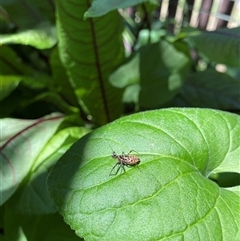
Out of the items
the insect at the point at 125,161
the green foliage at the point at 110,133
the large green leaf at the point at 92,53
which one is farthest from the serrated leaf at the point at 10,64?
the insect at the point at 125,161

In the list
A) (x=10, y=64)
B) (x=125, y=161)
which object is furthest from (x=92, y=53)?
(x=125, y=161)

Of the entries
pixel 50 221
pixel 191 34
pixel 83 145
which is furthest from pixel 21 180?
pixel 191 34

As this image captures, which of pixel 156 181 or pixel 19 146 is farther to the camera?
pixel 19 146

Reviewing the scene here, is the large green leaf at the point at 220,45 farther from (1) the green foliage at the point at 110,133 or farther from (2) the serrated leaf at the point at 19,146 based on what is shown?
(2) the serrated leaf at the point at 19,146

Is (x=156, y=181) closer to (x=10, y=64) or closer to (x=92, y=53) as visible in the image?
(x=92, y=53)

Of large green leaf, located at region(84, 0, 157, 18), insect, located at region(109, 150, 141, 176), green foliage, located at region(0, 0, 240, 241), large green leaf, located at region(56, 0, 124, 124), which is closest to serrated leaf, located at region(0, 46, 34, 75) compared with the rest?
green foliage, located at region(0, 0, 240, 241)

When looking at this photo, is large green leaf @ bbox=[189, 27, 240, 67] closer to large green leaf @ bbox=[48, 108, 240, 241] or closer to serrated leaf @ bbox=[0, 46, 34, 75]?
large green leaf @ bbox=[48, 108, 240, 241]
